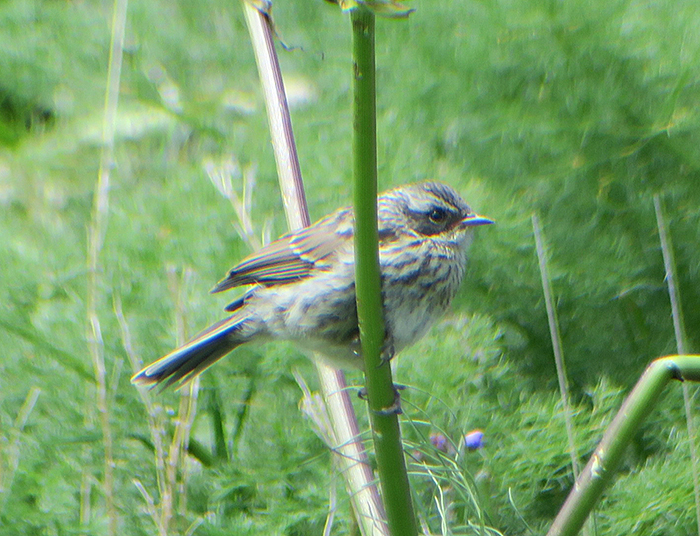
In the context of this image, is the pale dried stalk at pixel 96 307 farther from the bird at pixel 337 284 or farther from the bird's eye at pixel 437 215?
the bird's eye at pixel 437 215

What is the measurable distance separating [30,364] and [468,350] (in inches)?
42.4

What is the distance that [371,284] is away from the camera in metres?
1.09

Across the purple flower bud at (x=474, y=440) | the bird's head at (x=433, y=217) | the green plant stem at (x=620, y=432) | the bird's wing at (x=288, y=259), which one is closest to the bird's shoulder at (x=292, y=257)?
the bird's wing at (x=288, y=259)

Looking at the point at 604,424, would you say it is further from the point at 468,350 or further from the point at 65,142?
the point at 65,142

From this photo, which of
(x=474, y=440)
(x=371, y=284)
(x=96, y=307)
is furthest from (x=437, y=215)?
(x=96, y=307)

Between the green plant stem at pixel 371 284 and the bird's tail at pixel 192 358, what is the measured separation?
2.12 ft

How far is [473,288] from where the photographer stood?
241cm

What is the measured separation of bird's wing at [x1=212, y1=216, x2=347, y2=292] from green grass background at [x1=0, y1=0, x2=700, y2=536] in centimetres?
26

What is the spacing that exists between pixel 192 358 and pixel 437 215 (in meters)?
0.60

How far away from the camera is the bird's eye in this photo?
187 centimetres

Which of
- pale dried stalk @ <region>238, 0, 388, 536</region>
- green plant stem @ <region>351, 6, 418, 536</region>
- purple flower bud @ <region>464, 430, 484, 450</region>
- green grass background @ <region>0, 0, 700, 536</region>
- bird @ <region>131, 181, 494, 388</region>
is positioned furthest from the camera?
green grass background @ <region>0, 0, 700, 536</region>

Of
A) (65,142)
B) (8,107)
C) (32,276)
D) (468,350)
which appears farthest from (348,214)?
(8,107)

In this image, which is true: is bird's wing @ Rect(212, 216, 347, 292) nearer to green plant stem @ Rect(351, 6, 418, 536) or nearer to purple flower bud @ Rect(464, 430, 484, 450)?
purple flower bud @ Rect(464, 430, 484, 450)

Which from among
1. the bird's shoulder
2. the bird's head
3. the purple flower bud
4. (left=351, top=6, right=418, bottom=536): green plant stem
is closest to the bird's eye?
the bird's head
